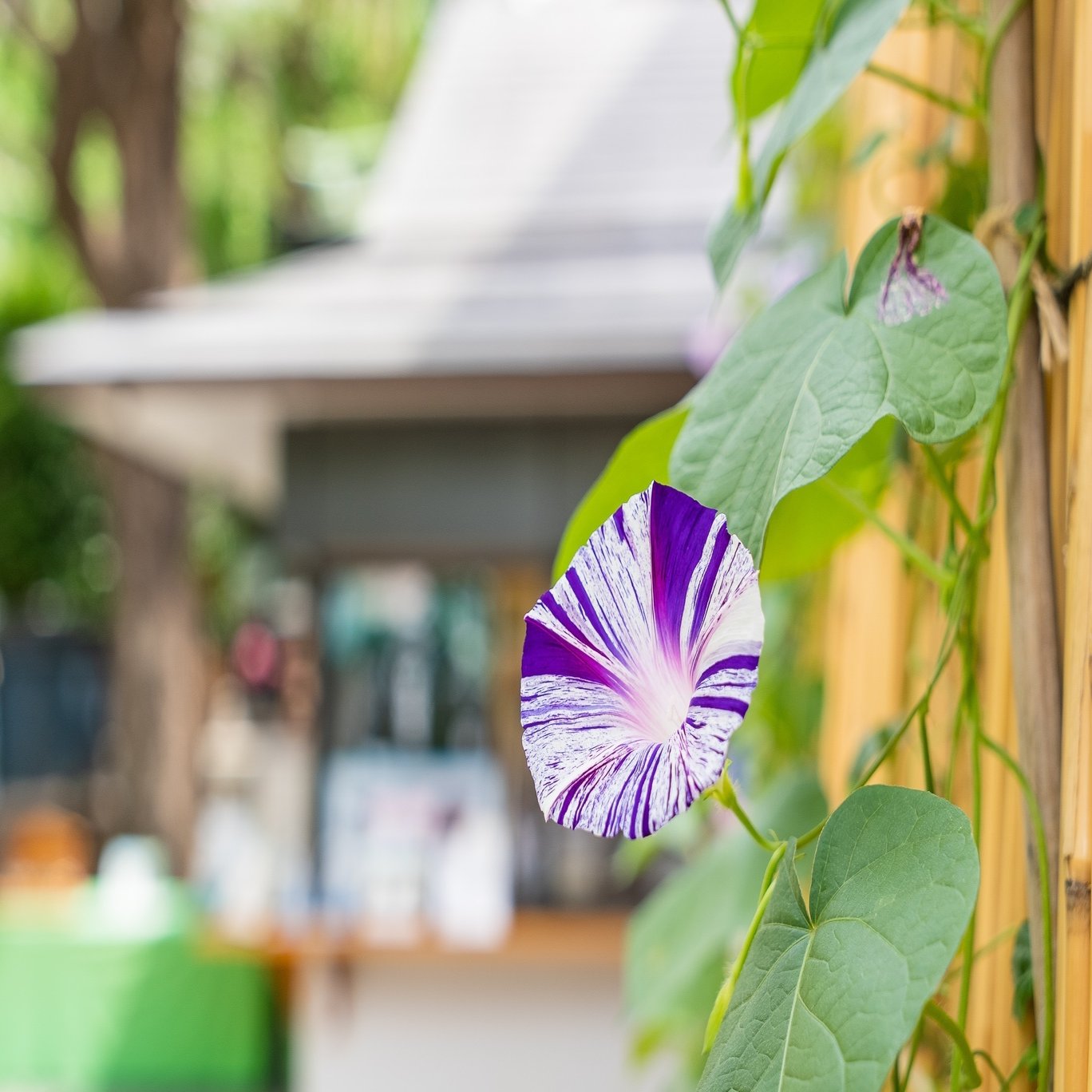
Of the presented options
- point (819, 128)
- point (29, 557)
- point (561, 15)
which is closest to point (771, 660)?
point (819, 128)

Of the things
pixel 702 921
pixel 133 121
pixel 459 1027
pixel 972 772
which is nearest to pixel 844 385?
pixel 972 772

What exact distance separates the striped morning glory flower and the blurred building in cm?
217

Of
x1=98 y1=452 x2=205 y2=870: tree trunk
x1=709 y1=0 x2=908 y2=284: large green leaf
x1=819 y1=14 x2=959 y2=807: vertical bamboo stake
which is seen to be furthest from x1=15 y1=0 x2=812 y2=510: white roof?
x1=709 y1=0 x2=908 y2=284: large green leaf

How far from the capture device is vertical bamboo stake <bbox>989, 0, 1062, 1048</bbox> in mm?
453

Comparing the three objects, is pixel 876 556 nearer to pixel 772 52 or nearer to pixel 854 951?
pixel 772 52

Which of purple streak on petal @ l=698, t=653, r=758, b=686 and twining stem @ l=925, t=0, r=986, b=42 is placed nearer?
purple streak on petal @ l=698, t=653, r=758, b=686

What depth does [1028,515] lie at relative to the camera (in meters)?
0.47

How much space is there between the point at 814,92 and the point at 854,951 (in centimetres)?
32

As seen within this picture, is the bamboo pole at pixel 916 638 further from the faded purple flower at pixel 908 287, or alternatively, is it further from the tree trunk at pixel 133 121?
the tree trunk at pixel 133 121

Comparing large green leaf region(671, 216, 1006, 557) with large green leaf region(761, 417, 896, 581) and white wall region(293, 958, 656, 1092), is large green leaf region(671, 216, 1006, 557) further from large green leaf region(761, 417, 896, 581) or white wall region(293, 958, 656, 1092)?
white wall region(293, 958, 656, 1092)

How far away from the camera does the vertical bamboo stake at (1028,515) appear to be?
0.45m

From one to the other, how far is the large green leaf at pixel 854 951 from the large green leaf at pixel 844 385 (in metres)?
0.10

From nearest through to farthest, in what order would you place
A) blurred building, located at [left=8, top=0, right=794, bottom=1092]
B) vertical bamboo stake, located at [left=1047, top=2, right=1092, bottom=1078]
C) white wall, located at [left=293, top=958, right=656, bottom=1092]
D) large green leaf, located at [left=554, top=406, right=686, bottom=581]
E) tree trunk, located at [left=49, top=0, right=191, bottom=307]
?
vertical bamboo stake, located at [left=1047, top=2, right=1092, bottom=1078] < large green leaf, located at [left=554, top=406, right=686, bottom=581] < blurred building, located at [left=8, top=0, right=794, bottom=1092] < white wall, located at [left=293, top=958, right=656, bottom=1092] < tree trunk, located at [left=49, top=0, right=191, bottom=307]

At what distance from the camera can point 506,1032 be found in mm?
3119
